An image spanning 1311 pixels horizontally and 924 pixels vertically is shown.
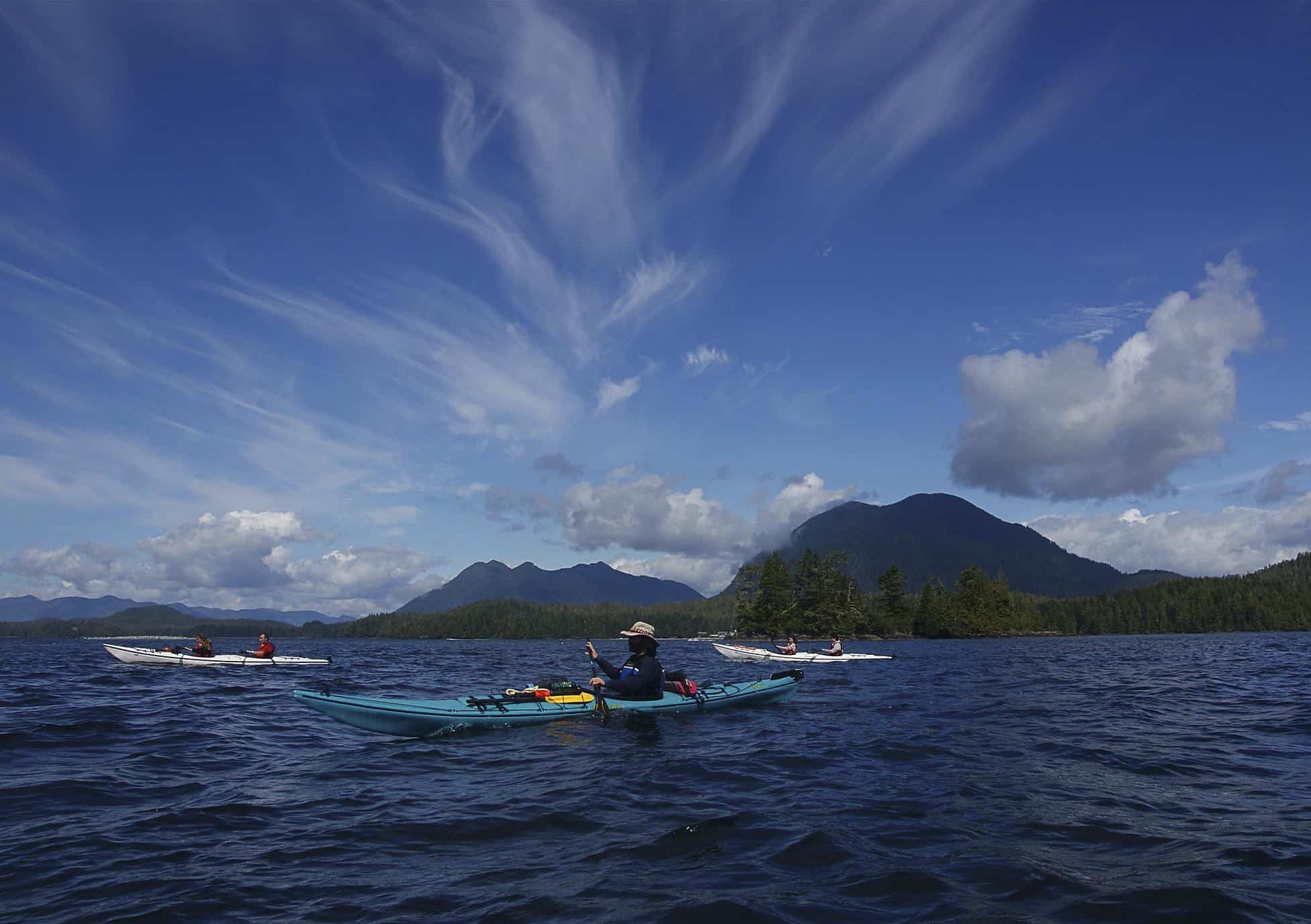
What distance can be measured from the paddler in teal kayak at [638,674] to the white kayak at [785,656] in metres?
33.5

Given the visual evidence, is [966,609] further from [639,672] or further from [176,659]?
[639,672]

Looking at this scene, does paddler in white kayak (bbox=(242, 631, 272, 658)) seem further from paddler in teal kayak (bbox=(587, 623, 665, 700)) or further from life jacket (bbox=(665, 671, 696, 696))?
paddler in teal kayak (bbox=(587, 623, 665, 700))

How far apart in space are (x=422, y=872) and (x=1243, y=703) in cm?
2640

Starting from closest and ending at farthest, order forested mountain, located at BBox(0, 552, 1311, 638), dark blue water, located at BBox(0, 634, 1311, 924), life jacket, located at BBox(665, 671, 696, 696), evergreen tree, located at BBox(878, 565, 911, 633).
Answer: dark blue water, located at BBox(0, 634, 1311, 924)
life jacket, located at BBox(665, 671, 696, 696)
forested mountain, located at BBox(0, 552, 1311, 638)
evergreen tree, located at BBox(878, 565, 911, 633)

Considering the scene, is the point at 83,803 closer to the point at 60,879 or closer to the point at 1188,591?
the point at 60,879

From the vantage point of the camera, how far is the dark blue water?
6938mm

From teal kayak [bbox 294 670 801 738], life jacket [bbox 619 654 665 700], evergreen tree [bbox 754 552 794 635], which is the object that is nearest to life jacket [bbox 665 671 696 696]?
teal kayak [bbox 294 670 801 738]

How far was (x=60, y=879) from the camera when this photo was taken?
750 cm

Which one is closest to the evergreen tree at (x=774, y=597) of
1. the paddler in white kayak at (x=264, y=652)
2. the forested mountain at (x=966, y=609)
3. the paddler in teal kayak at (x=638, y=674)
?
the forested mountain at (x=966, y=609)

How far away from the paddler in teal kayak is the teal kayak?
0.75 feet

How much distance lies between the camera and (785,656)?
5116 centimetres

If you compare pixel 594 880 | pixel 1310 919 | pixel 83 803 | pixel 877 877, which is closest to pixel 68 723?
pixel 83 803

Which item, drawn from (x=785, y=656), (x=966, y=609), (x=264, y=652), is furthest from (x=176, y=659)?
(x=966, y=609)

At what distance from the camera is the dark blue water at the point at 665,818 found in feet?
22.8
